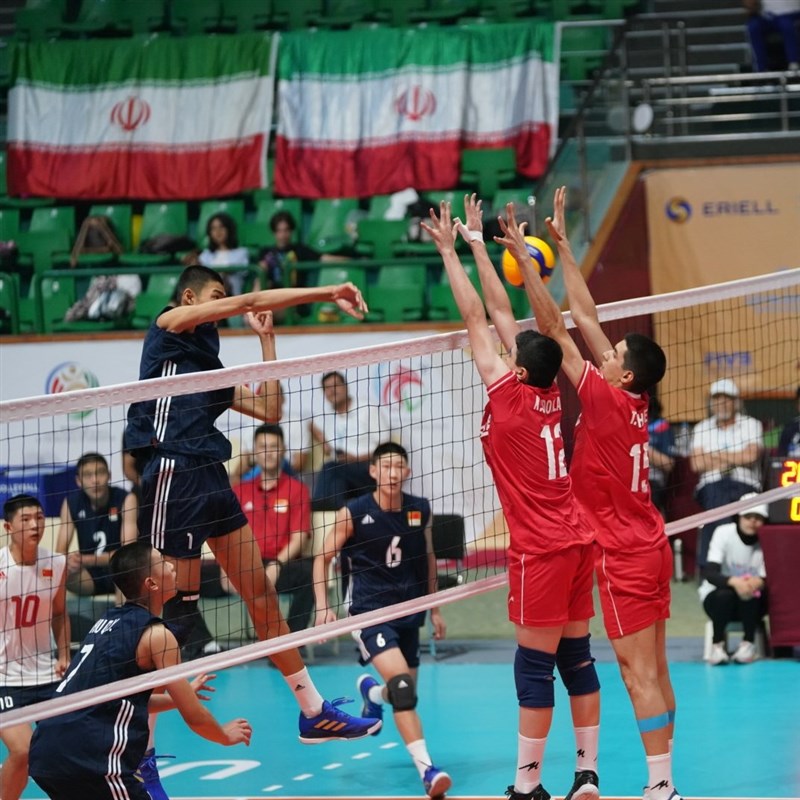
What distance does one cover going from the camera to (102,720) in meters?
6.61

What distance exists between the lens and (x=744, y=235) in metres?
15.3

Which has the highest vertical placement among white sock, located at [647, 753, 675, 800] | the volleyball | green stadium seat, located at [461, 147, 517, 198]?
green stadium seat, located at [461, 147, 517, 198]

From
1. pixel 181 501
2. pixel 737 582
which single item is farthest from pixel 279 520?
pixel 181 501

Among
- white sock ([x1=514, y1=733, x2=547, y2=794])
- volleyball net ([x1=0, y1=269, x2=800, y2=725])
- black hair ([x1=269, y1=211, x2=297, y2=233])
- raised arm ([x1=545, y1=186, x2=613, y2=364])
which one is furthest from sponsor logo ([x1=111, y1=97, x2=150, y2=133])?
white sock ([x1=514, y1=733, x2=547, y2=794])

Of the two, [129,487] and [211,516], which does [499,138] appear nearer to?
[129,487]

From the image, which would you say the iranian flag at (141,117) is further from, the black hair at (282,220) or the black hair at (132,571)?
the black hair at (132,571)

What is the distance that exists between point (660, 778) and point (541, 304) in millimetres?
2482

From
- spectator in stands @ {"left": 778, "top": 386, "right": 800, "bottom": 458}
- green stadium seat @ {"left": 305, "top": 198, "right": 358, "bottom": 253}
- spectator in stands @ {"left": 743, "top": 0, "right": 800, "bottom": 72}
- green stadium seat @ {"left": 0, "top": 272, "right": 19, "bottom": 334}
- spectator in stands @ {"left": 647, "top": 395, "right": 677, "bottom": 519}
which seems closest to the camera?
spectator in stands @ {"left": 778, "top": 386, "right": 800, "bottom": 458}

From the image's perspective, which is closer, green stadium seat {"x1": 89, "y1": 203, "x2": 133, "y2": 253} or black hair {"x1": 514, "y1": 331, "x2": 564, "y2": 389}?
black hair {"x1": 514, "y1": 331, "x2": 564, "y2": 389}

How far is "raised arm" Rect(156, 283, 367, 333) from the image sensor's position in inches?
272

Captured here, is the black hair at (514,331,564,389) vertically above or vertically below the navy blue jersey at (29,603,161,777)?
above

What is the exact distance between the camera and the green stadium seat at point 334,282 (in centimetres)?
1565

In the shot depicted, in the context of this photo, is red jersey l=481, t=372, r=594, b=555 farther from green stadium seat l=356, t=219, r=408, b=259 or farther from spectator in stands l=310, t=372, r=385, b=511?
green stadium seat l=356, t=219, r=408, b=259

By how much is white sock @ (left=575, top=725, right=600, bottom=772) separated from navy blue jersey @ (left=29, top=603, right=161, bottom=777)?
2.28 m
